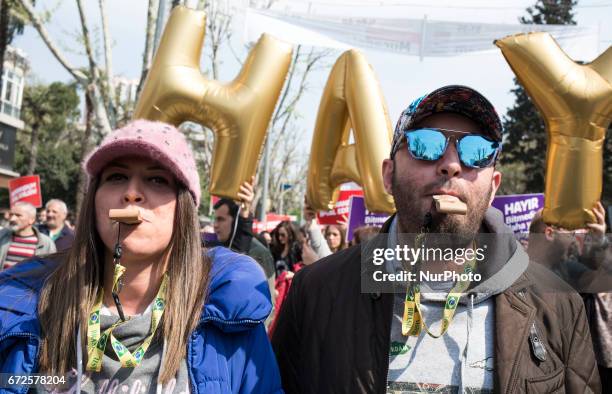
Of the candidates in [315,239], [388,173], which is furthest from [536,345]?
[315,239]

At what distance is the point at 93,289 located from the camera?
192 cm

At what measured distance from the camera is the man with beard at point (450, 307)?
175cm

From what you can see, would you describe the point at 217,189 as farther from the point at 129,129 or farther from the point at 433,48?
the point at 433,48

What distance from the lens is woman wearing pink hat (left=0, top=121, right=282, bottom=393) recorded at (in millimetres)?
1783

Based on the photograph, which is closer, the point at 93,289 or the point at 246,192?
the point at 93,289

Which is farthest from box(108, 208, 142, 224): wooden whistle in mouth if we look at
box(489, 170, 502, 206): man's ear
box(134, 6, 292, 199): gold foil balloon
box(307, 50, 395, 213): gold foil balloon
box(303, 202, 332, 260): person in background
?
box(303, 202, 332, 260): person in background

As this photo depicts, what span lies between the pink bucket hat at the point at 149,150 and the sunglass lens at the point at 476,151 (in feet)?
2.88

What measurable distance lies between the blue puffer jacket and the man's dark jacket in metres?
0.15

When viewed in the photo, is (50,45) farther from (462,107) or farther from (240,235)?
(462,107)

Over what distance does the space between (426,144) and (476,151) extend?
15cm

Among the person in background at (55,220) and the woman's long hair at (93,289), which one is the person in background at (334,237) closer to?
the person in background at (55,220)

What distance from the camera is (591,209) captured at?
2.78 metres

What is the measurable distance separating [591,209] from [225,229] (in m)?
2.94

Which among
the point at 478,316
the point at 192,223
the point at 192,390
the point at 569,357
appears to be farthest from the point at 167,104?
the point at 569,357
